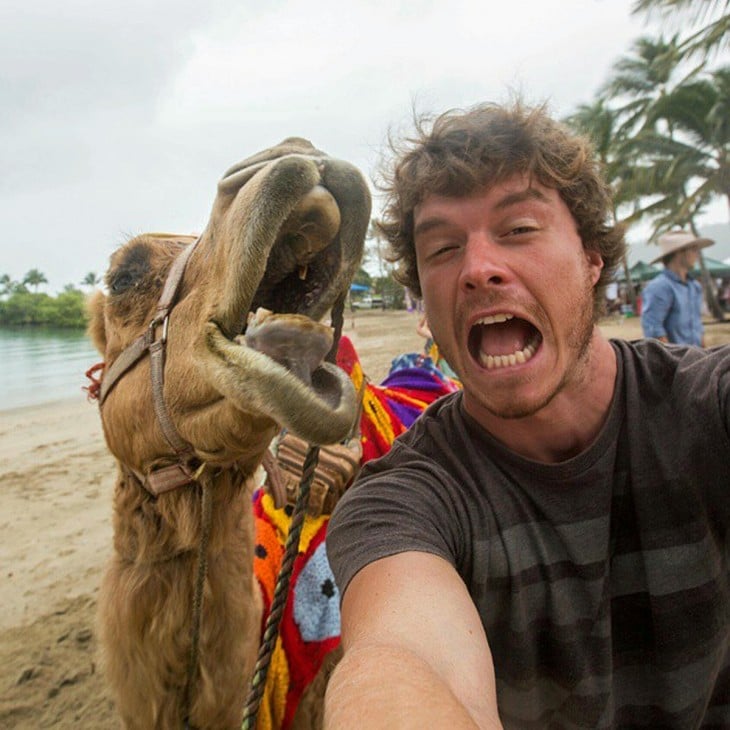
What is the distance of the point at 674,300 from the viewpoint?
552 centimetres

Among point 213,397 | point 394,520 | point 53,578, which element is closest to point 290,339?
point 213,397

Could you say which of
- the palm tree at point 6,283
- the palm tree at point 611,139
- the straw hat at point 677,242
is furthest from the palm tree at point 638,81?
the palm tree at point 6,283

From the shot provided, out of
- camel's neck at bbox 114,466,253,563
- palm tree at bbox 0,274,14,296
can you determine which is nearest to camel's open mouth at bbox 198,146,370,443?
camel's neck at bbox 114,466,253,563

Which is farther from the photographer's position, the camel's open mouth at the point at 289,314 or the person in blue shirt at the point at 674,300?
the person in blue shirt at the point at 674,300

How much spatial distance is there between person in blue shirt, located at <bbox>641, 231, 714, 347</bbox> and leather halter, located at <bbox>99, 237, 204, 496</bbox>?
503 cm

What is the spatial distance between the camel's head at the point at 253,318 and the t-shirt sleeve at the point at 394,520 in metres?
0.24

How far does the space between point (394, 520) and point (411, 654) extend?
12.4 inches

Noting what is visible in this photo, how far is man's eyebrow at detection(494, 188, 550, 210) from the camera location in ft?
5.11

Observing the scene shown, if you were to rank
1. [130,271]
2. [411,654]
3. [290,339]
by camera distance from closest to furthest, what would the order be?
[411,654]
[290,339]
[130,271]

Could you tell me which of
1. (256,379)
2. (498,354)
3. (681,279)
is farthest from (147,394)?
(681,279)

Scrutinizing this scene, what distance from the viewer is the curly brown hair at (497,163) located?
1.61m

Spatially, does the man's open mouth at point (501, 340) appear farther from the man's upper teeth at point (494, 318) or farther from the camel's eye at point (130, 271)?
the camel's eye at point (130, 271)

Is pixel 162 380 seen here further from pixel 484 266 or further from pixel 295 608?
pixel 295 608

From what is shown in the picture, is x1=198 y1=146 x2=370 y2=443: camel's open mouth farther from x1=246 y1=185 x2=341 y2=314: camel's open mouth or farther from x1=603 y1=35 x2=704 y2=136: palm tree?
x1=603 y1=35 x2=704 y2=136: palm tree
